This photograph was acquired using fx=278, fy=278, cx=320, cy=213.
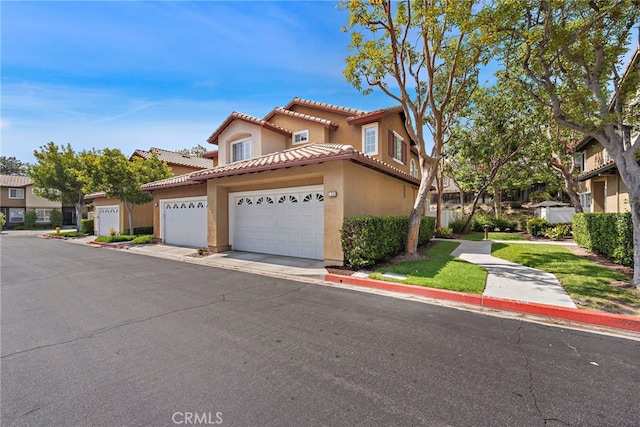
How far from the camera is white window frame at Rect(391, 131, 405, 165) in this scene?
47.5 feet

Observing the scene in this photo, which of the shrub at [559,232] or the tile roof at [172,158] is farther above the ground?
the tile roof at [172,158]

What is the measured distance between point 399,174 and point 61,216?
4833 centimetres

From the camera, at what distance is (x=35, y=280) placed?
7.99 metres

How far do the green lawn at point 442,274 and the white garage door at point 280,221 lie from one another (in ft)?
11.1

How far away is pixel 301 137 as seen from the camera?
14.7 meters

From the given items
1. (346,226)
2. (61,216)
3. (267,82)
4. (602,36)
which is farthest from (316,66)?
(61,216)

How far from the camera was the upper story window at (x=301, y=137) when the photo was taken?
47.6ft

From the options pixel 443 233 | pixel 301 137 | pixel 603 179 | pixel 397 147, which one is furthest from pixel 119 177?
pixel 603 179

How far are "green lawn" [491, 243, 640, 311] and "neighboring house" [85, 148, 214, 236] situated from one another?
75.5 feet

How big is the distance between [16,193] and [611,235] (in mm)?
58985

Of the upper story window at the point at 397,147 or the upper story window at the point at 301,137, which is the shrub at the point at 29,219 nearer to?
the upper story window at the point at 301,137

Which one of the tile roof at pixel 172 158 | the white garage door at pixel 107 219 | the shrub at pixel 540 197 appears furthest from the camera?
the shrub at pixel 540 197

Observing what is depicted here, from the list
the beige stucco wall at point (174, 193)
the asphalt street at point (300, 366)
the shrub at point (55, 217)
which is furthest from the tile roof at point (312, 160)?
the shrub at point (55, 217)

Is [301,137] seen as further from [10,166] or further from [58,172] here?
[10,166]
